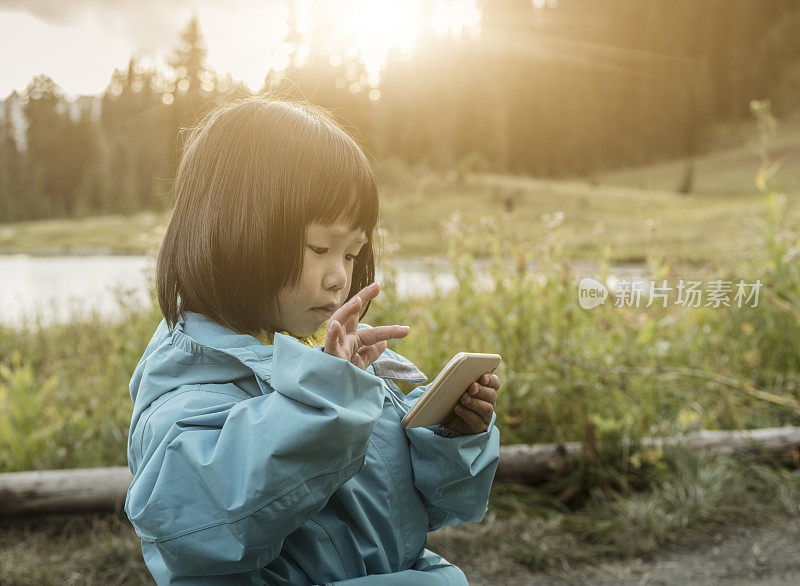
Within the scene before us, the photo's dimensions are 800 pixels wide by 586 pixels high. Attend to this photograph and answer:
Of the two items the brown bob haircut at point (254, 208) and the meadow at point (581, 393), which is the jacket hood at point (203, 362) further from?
the meadow at point (581, 393)

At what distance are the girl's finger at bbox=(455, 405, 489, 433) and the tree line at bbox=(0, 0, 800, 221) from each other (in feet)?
85.4

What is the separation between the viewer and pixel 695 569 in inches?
114

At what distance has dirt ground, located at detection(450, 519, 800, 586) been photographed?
2844 millimetres

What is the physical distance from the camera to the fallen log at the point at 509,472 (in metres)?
3.00

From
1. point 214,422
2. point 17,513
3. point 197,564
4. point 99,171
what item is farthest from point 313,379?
point 99,171

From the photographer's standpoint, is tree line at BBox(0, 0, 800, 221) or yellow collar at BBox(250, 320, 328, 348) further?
tree line at BBox(0, 0, 800, 221)

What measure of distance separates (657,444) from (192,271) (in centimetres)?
275

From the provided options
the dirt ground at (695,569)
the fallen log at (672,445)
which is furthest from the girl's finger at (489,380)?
the fallen log at (672,445)

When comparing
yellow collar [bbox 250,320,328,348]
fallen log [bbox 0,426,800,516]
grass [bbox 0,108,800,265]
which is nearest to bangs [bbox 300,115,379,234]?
yellow collar [bbox 250,320,328,348]

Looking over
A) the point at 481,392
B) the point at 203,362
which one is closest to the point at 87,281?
the point at 203,362

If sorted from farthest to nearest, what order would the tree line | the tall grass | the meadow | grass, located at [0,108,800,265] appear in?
1. the tree line
2. grass, located at [0,108,800,265]
3. the tall grass
4. the meadow

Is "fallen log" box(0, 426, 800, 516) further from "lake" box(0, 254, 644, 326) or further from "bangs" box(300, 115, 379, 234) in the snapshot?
"bangs" box(300, 115, 379, 234)

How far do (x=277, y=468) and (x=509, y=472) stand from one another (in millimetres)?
2472

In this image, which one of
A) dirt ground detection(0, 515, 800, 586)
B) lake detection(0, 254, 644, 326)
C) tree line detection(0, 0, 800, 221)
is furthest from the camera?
tree line detection(0, 0, 800, 221)
